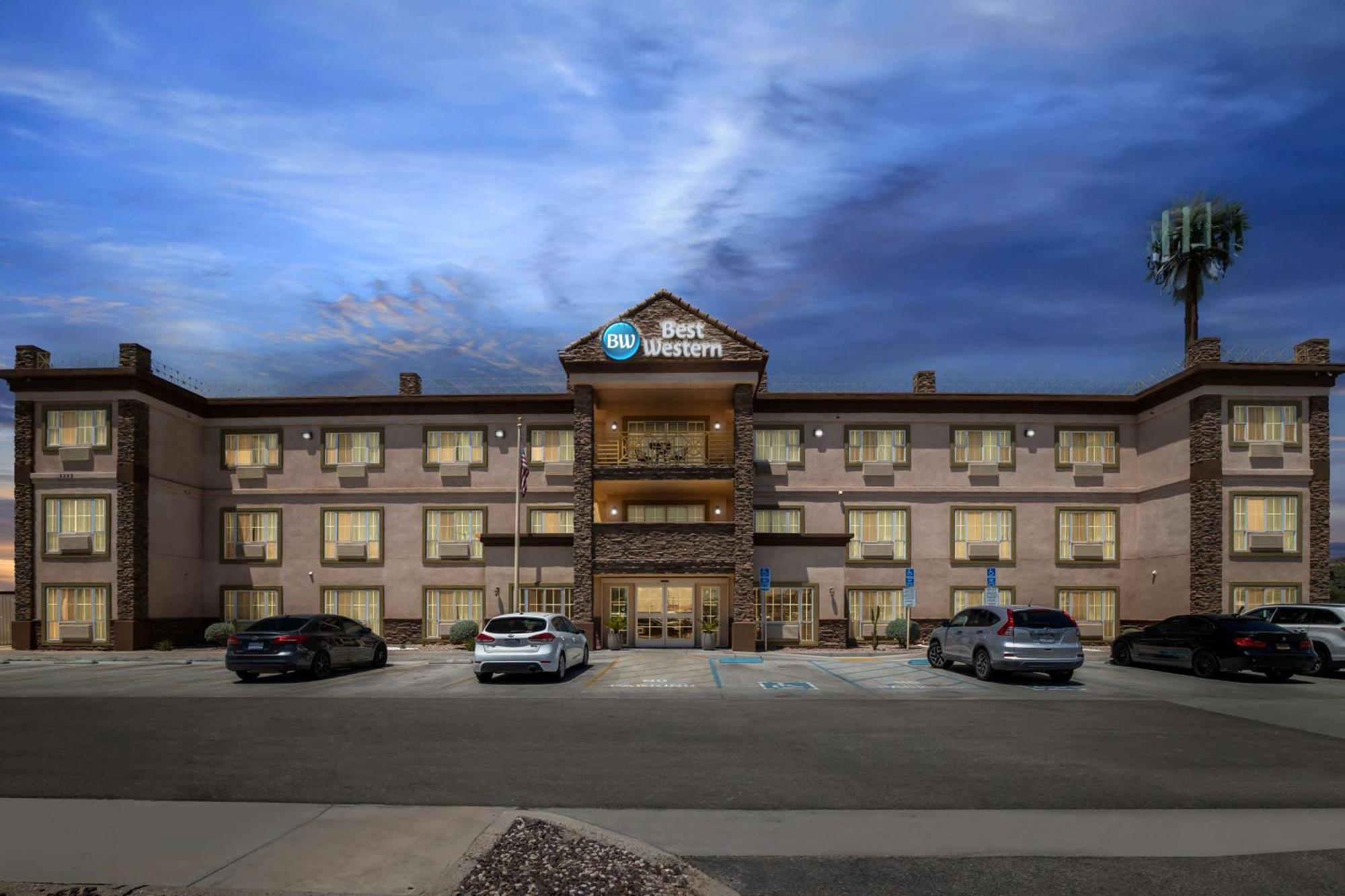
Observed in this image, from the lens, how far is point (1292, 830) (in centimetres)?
874

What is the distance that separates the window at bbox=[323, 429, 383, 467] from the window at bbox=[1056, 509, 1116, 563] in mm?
27537

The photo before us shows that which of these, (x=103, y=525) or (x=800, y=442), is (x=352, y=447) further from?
(x=800, y=442)

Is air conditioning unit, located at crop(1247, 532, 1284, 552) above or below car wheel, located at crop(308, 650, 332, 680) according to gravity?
above

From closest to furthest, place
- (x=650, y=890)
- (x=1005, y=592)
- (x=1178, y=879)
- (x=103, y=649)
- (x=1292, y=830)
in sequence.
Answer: (x=650, y=890) → (x=1178, y=879) → (x=1292, y=830) → (x=103, y=649) → (x=1005, y=592)

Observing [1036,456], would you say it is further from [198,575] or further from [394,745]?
[198,575]

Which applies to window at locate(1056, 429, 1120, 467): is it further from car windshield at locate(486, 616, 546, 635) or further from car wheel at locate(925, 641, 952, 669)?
car windshield at locate(486, 616, 546, 635)

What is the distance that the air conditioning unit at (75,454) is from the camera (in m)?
34.2

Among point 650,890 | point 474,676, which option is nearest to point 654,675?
point 474,676

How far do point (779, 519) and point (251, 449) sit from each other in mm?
21814

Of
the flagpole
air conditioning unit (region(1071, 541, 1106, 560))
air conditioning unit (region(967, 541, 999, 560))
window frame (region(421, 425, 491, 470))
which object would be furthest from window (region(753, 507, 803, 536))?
window frame (region(421, 425, 491, 470))

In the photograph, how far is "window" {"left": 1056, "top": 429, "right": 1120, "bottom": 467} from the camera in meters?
37.3

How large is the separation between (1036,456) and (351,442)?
2772 cm

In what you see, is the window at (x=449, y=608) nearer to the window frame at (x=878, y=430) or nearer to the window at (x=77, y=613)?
the window at (x=77, y=613)

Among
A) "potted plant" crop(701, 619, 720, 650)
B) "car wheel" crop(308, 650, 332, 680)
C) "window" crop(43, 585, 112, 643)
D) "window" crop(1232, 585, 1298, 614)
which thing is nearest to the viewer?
"car wheel" crop(308, 650, 332, 680)
